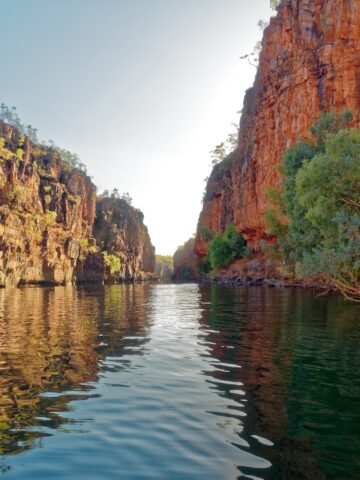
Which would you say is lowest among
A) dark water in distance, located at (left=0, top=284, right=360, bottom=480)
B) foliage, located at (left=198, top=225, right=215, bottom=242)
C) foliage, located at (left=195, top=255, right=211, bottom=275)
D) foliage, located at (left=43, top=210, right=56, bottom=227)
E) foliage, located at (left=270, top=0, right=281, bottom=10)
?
dark water in distance, located at (left=0, top=284, right=360, bottom=480)

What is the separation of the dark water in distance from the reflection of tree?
0.09 feet

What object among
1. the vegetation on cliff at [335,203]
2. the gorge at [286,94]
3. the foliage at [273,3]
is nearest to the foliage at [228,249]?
the gorge at [286,94]

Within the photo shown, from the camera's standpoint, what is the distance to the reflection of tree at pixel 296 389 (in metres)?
5.79

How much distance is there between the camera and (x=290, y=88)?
64.3m

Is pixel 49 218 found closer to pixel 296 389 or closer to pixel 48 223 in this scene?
pixel 48 223

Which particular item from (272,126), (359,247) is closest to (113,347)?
(359,247)

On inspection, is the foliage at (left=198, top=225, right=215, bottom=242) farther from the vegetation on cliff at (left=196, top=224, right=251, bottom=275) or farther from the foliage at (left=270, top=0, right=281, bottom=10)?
the foliage at (left=270, top=0, right=281, bottom=10)

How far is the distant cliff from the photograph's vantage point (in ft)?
267

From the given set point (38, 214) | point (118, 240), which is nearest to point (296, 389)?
point (38, 214)

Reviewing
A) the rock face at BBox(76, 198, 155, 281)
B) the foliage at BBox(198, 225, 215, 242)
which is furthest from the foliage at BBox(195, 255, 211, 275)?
the rock face at BBox(76, 198, 155, 281)

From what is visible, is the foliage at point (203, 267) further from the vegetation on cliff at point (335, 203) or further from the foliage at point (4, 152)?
the vegetation on cliff at point (335, 203)

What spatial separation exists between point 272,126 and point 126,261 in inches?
3681

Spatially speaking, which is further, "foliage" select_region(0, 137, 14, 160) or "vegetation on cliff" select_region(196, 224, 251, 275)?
"vegetation on cliff" select_region(196, 224, 251, 275)

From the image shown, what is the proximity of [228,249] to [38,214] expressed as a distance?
143 feet
